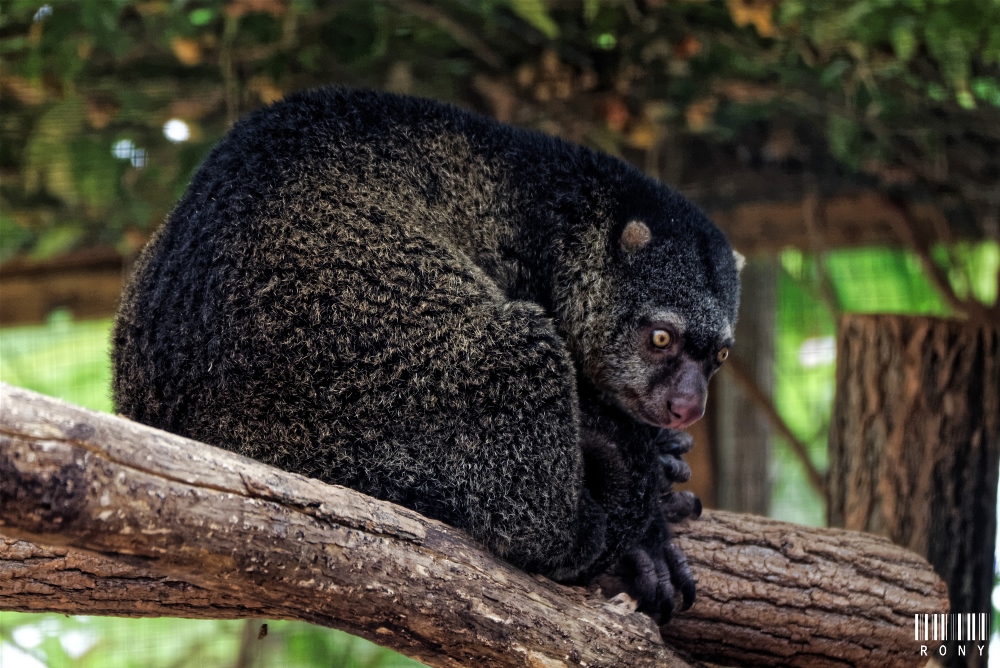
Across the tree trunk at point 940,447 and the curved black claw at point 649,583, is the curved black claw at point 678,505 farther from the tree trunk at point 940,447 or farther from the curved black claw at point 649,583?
the tree trunk at point 940,447

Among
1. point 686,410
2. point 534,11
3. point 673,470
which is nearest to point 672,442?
point 673,470

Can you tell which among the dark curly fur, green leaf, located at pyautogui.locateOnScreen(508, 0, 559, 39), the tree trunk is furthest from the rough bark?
green leaf, located at pyautogui.locateOnScreen(508, 0, 559, 39)

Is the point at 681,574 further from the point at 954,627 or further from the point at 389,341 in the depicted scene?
the point at 954,627

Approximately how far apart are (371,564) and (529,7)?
12.5 feet

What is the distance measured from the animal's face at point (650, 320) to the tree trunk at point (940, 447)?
2.14 metres

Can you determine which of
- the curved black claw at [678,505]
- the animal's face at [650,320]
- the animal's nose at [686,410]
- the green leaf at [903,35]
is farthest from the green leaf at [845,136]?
the curved black claw at [678,505]

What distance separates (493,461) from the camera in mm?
3635

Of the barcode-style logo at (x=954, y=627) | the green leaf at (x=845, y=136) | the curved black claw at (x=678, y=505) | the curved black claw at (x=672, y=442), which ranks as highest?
the green leaf at (x=845, y=136)

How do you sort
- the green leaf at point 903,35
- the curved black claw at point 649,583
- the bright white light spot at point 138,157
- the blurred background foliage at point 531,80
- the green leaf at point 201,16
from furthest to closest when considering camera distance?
the bright white light spot at point 138,157 → the green leaf at point 201,16 → the blurred background foliage at point 531,80 → the green leaf at point 903,35 → the curved black claw at point 649,583

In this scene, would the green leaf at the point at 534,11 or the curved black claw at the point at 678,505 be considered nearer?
the curved black claw at the point at 678,505

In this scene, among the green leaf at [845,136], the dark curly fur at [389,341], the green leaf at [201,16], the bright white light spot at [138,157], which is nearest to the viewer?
the dark curly fur at [389,341]

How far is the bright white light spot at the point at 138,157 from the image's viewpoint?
735 cm

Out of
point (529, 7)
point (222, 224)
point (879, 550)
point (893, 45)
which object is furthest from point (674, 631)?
point (893, 45)

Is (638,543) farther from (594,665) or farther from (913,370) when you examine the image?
(913,370)
